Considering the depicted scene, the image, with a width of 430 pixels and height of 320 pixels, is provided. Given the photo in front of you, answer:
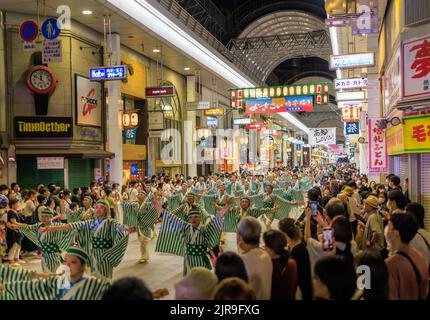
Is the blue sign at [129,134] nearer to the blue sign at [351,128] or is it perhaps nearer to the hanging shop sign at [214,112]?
the hanging shop sign at [214,112]

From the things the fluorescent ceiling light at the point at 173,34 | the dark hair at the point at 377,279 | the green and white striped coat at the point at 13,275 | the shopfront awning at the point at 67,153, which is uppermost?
the fluorescent ceiling light at the point at 173,34

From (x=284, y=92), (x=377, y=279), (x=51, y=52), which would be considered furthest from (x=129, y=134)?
(x=377, y=279)

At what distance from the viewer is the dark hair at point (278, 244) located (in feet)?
14.4

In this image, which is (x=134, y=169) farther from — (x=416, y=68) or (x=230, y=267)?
(x=230, y=267)

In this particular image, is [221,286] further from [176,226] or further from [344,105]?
[344,105]

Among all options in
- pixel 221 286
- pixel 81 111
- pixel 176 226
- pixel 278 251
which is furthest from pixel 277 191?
pixel 221 286

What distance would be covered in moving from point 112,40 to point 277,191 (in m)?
9.35

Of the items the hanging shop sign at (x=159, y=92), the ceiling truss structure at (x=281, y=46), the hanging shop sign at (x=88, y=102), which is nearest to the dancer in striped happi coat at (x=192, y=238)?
the hanging shop sign at (x=88, y=102)

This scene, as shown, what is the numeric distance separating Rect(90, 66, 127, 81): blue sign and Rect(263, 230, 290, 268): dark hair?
41.4ft

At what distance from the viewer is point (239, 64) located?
38.3 metres

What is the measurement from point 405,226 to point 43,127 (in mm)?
16204

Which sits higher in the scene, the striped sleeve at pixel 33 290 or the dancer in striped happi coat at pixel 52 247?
the striped sleeve at pixel 33 290

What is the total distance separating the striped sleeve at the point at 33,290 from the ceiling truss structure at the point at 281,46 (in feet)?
108

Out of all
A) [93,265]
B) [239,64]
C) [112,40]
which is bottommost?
[93,265]
